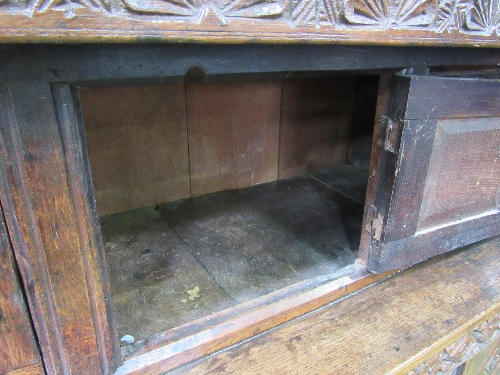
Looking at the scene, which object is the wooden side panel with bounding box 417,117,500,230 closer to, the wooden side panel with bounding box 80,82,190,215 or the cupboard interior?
the cupboard interior

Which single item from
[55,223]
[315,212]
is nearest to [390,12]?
[55,223]

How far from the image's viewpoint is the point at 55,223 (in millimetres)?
530

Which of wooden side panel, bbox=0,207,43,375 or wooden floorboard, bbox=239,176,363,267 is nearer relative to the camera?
wooden side panel, bbox=0,207,43,375

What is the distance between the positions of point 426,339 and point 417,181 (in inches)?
13.8

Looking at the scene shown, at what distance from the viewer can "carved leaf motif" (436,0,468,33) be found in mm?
676

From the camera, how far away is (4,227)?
0.50 m

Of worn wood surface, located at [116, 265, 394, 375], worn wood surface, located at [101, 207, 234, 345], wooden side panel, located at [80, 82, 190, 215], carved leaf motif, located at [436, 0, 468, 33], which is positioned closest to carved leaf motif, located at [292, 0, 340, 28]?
carved leaf motif, located at [436, 0, 468, 33]

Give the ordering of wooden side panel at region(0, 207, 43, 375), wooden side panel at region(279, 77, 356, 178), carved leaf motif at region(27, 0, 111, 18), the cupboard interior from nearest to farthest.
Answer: carved leaf motif at region(27, 0, 111, 18), wooden side panel at region(0, 207, 43, 375), the cupboard interior, wooden side panel at region(279, 77, 356, 178)

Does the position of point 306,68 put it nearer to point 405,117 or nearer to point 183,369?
point 405,117

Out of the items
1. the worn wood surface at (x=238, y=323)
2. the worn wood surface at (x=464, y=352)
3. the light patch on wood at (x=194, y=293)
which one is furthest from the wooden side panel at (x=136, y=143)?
the worn wood surface at (x=464, y=352)

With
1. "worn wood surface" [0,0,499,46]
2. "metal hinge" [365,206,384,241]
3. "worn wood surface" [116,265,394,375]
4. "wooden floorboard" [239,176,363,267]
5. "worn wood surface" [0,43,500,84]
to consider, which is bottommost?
"wooden floorboard" [239,176,363,267]

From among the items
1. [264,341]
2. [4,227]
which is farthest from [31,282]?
[264,341]

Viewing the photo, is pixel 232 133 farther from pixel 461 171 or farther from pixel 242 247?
pixel 461 171

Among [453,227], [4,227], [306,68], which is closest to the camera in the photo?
[4,227]
